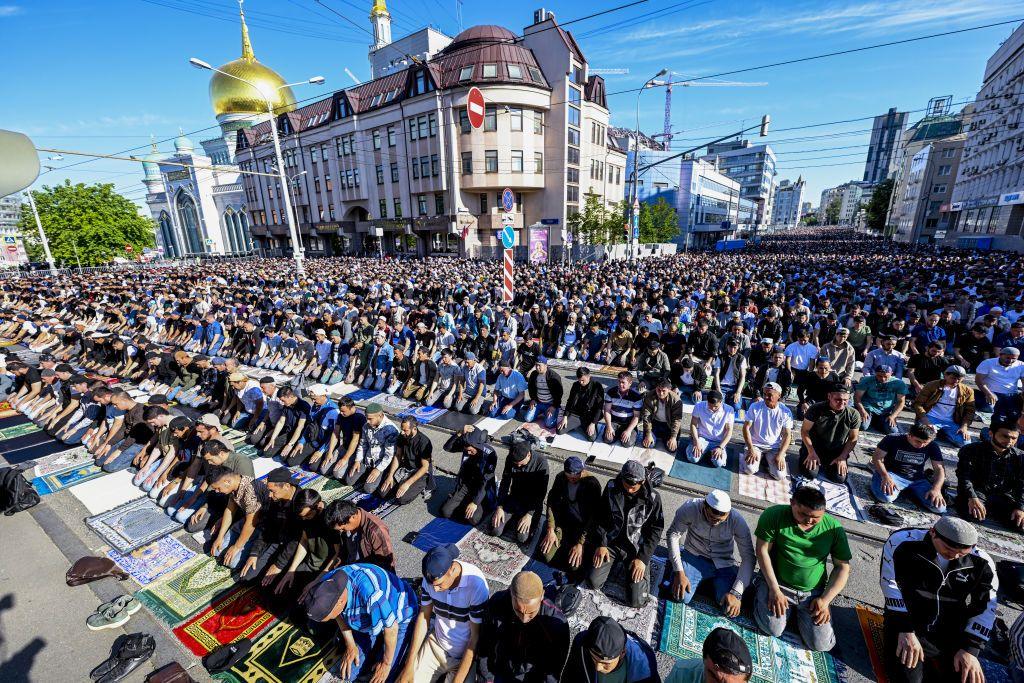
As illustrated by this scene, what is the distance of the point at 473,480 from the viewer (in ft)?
18.3

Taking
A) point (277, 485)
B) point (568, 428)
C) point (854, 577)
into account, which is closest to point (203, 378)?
point (277, 485)

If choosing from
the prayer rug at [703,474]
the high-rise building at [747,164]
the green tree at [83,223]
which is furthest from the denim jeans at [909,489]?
the high-rise building at [747,164]

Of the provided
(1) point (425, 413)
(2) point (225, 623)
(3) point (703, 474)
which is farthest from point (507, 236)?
(2) point (225, 623)

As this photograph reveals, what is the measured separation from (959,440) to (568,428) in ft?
20.3

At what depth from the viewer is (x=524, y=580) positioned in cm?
296

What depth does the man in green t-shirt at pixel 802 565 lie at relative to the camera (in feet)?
11.6

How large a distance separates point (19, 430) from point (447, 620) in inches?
411

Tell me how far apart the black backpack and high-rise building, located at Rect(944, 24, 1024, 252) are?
52.1 meters

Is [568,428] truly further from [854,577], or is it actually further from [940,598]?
[940,598]

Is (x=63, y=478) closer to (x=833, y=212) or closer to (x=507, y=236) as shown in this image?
(x=507, y=236)

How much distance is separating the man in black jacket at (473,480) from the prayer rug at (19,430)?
898cm

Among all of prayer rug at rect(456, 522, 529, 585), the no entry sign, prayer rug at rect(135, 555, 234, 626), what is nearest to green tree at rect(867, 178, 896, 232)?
the no entry sign

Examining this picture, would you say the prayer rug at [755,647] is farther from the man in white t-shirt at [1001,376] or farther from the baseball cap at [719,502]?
the man in white t-shirt at [1001,376]

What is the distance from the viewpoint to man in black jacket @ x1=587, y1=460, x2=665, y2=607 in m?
4.14
